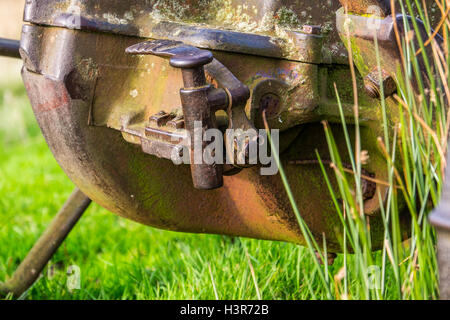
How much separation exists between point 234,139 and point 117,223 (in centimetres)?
227

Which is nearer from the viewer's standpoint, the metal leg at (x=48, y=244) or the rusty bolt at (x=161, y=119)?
the rusty bolt at (x=161, y=119)

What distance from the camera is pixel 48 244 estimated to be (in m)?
2.30

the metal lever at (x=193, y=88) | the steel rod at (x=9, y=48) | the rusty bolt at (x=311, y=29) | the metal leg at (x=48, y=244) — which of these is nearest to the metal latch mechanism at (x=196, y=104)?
the metal lever at (x=193, y=88)

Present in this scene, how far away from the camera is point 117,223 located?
3.49m

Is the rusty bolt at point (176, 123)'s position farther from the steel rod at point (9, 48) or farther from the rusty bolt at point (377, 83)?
the steel rod at point (9, 48)

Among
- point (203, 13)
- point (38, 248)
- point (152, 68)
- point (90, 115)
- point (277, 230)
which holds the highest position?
point (203, 13)

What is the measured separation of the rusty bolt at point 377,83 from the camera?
4.38 ft

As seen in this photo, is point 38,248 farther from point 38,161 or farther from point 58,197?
point 38,161

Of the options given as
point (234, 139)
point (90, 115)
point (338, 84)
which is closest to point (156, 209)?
point (90, 115)

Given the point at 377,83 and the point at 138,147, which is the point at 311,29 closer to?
the point at 377,83

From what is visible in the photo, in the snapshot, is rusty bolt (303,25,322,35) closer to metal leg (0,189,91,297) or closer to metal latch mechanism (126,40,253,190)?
metal latch mechanism (126,40,253,190)

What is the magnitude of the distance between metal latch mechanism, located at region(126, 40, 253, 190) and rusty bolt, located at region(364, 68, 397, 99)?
25cm
